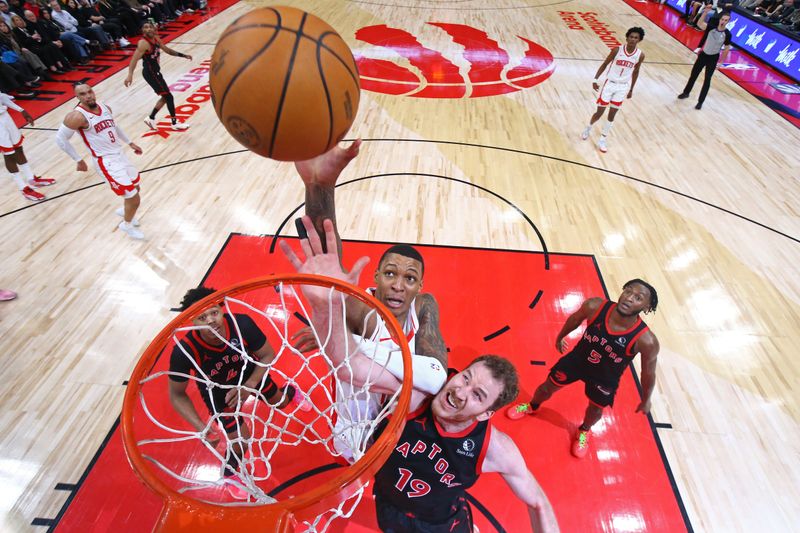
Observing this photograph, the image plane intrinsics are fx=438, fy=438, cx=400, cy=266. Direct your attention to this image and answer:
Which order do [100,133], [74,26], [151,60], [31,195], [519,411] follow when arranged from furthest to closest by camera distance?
[74,26] → [151,60] → [31,195] → [100,133] → [519,411]

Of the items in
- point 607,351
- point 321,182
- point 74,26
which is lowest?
point 74,26

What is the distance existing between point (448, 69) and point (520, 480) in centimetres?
868

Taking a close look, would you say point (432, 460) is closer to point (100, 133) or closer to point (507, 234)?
point (507, 234)

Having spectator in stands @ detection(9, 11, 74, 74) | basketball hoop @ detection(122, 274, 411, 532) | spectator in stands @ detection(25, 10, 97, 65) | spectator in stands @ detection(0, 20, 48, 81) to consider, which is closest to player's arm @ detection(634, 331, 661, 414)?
basketball hoop @ detection(122, 274, 411, 532)

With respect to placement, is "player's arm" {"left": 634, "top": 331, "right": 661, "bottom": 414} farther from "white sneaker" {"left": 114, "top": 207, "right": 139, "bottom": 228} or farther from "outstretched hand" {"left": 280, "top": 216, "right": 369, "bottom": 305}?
"white sneaker" {"left": 114, "top": 207, "right": 139, "bottom": 228}

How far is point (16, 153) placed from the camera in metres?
4.89

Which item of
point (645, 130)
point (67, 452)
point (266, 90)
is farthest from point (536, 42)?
point (67, 452)

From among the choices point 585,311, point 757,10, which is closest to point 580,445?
point 585,311

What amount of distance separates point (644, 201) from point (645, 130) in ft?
7.62

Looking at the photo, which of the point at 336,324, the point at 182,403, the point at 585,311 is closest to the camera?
the point at 336,324

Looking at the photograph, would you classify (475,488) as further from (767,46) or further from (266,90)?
(767,46)

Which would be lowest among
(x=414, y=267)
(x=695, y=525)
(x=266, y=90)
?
(x=695, y=525)

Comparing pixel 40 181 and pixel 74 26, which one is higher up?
pixel 74 26

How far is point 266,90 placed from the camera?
5.15ft
